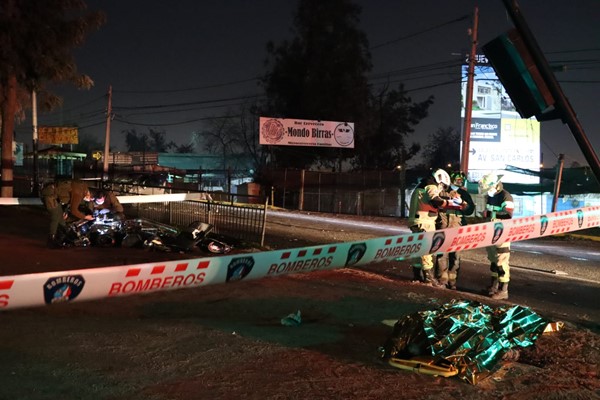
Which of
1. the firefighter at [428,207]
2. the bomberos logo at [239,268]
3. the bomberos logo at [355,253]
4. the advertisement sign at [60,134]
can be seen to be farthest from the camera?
the advertisement sign at [60,134]

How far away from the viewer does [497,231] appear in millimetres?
6965

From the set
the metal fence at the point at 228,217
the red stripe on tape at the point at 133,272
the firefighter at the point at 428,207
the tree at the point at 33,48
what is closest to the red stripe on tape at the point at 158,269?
the red stripe on tape at the point at 133,272

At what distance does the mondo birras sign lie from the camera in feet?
115

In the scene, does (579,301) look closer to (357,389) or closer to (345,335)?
(345,335)

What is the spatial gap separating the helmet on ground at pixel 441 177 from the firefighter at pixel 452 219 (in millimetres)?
191

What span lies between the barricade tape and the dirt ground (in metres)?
0.64

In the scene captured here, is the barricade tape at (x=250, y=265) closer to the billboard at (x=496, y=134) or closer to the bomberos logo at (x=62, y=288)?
the bomberos logo at (x=62, y=288)

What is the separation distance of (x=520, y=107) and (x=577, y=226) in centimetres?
365

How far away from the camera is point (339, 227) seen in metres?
20.0

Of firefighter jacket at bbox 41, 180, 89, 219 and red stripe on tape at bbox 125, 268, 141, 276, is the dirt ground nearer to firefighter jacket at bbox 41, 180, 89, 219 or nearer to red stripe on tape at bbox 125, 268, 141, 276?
red stripe on tape at bbox 125, 268, 141, 276

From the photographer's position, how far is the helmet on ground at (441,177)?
27.0ft

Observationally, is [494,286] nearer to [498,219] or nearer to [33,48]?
[498,219]

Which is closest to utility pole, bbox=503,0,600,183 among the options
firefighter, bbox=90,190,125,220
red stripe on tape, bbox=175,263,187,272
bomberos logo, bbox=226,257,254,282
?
bomberos logo, bbox=226,257,254,282

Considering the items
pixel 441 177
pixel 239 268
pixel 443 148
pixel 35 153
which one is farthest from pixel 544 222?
pixel 443 148
